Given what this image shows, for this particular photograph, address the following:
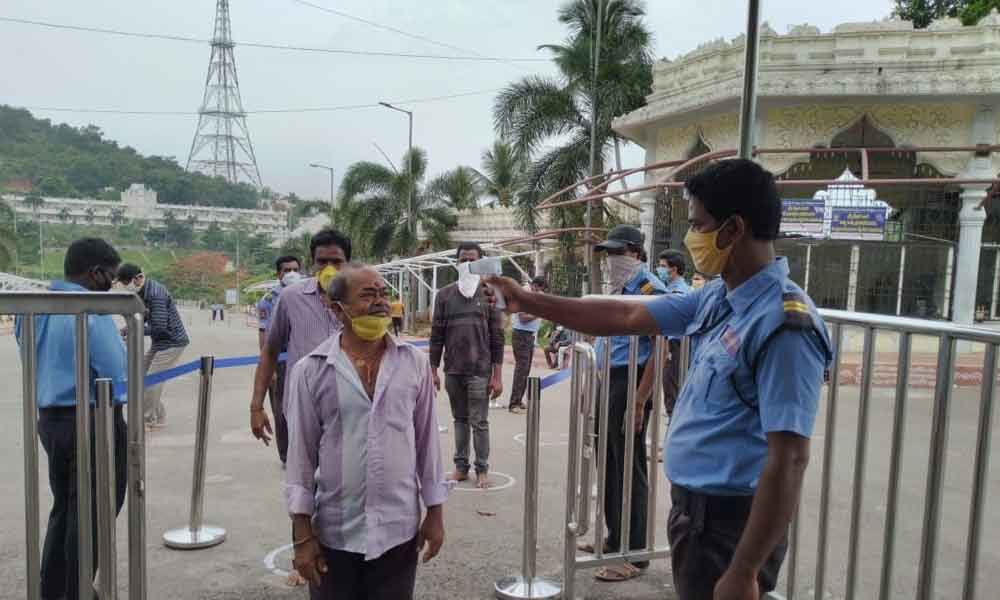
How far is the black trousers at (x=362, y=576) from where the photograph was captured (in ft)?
7.83

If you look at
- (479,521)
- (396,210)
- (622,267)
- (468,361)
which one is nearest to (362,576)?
(479,521)

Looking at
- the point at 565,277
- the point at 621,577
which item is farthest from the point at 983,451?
the point at 565,277

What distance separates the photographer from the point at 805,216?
13.5 metres

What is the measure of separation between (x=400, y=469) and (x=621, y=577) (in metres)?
1.97

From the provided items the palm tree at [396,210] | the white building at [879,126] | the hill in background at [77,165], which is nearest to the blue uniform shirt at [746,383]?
the white building at [879,126]

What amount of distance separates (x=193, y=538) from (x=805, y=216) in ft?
40.0

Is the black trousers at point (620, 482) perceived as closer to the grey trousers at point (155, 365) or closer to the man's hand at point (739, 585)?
the man's hand at point (739, 585)

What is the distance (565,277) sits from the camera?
19.9m

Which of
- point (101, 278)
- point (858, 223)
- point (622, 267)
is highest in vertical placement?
point (858, 223)

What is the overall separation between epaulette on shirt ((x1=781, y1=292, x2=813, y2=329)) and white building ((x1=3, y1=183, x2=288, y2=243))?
57.0m

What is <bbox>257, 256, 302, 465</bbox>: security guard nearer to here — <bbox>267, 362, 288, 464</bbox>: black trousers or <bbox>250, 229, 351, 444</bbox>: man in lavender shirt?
<bbox>267, 362, 288, 464</bbox>: black trousers

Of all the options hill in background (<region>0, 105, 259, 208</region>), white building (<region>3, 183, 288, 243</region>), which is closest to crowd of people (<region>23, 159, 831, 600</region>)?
white building (<region>3, 183, 288, 243</region>)

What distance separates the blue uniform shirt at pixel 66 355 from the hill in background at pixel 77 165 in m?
62.2

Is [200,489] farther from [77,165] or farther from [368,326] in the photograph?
[77,165]
